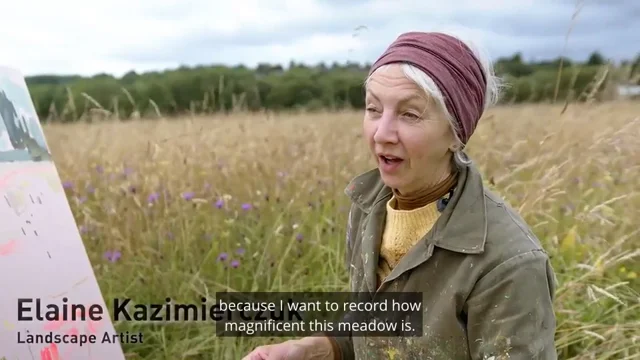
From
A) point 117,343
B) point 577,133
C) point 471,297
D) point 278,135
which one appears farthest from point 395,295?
point 577,133

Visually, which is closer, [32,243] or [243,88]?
[32,243]

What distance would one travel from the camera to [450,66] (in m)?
0.88

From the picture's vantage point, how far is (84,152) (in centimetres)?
190

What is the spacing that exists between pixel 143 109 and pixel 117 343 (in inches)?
28.4

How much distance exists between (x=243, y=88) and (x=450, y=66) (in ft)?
4.25

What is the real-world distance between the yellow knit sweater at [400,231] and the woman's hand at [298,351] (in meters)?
0.22

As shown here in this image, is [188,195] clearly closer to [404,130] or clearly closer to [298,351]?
[298,351]

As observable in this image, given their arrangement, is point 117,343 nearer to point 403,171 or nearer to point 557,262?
point 403,171

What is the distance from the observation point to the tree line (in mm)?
1846

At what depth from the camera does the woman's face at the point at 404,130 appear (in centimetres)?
89

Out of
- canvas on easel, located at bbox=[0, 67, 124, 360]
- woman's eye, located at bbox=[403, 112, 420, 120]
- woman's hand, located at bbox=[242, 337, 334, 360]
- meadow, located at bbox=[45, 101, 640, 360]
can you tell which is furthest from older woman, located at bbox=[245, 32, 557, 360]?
canvas on easel, located at bbox=[0, 67, 124, 360]

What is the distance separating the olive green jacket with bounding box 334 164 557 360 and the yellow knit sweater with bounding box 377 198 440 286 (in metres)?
0.02

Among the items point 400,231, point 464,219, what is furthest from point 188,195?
point 464,219

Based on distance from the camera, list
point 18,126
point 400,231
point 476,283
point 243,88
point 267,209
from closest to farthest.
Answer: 1. point 476,283
2. point 400,231
3. point 18,126
4. point 267,209
5. point 243,88
